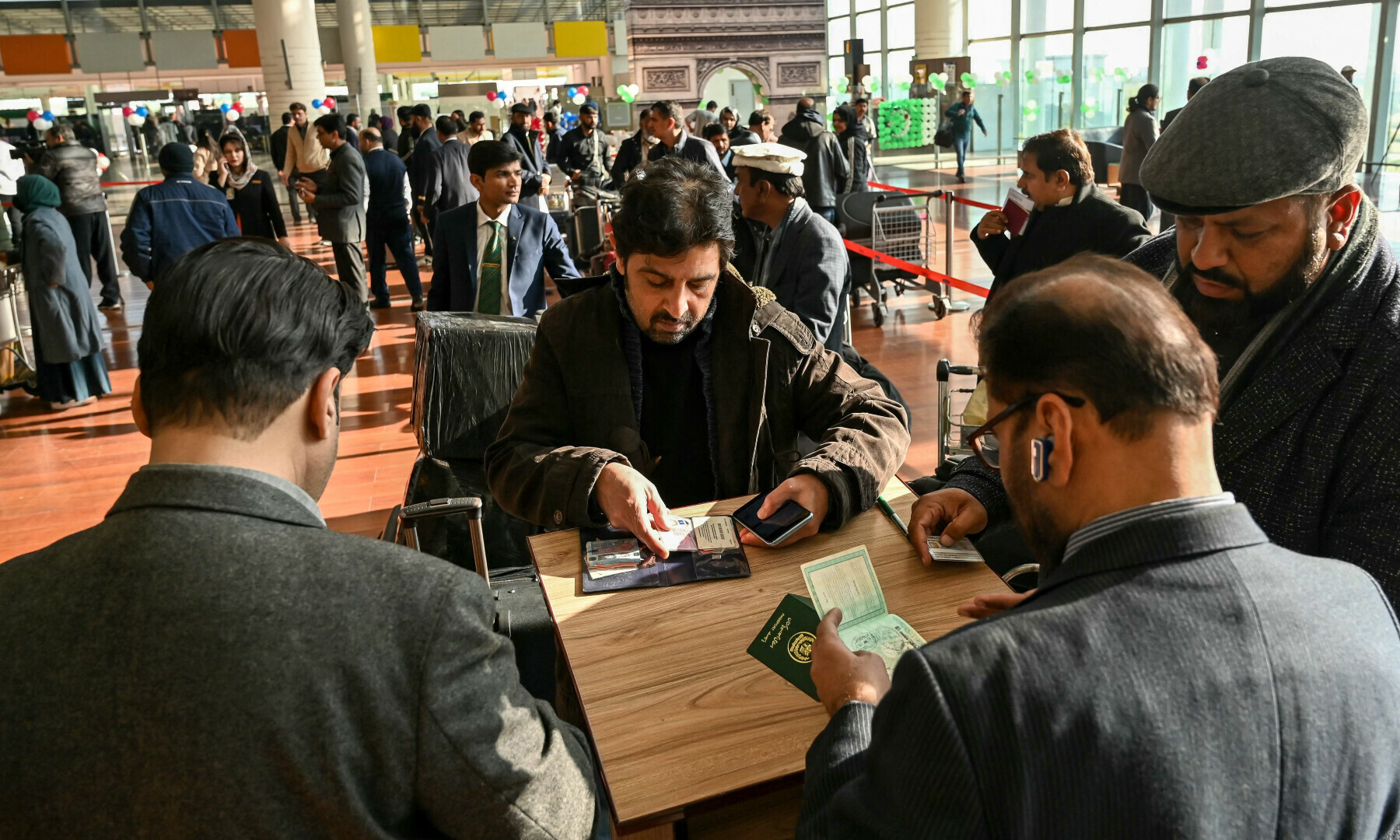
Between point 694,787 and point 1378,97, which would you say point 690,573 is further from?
point 1378,97

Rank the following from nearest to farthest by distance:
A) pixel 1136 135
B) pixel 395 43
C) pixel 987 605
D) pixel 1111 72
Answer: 1. pixel 987 605
2. pixel 1136 135
3. pixel 1111 72
4. pixel 395 43

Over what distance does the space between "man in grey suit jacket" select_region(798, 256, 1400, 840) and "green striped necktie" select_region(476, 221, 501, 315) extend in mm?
3990

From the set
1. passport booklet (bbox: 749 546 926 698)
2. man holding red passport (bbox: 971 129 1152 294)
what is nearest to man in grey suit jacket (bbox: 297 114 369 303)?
man holding red passport (bbox: 971 129 1152 294)

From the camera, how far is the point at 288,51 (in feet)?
60.0

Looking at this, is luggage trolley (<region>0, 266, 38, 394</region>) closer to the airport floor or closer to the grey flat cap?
the airport floor

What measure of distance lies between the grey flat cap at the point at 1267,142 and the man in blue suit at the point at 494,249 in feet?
11.3

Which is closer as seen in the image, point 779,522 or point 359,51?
point 779,522

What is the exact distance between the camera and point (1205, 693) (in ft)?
2.78

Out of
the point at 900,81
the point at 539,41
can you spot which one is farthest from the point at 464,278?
the point at 900,81

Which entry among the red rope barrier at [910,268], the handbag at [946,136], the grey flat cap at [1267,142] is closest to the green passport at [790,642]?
the grey flat cap at [1267,142]

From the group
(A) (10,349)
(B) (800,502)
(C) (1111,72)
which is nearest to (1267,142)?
(B) (800,502)

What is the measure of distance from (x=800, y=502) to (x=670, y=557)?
27 centimetres

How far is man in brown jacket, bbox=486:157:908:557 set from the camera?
6.84ft

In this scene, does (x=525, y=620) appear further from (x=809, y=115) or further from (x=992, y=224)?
(x=809, y=115)
